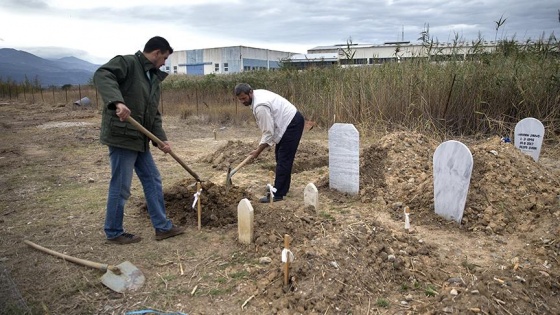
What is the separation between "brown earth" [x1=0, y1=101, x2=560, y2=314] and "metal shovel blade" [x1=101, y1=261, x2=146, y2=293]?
5 cm

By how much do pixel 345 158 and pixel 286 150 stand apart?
79 cm

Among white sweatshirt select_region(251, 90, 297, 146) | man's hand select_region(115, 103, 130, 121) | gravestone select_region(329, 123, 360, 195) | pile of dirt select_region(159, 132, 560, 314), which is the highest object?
man's hand select_region(115, 103, 130, 121)

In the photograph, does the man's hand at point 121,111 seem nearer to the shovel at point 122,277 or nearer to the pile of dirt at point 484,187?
the shovel at point 122,277

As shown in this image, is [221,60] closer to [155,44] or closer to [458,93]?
[458,93]

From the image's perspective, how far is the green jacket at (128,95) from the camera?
122 inches

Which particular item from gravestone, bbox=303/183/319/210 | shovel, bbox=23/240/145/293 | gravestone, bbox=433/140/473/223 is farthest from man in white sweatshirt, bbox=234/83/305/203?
shovel, bbox=23/240/145/293

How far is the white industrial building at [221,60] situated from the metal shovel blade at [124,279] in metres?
40.6

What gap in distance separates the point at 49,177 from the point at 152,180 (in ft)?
12.0

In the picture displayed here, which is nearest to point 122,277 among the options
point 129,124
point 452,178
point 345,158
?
point 129,124

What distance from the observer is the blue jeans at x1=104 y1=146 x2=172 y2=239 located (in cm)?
339

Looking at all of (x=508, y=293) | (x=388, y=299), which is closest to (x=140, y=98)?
(x=388, y=299)

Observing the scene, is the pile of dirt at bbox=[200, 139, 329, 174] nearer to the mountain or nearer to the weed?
the weed

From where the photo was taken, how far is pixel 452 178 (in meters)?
4.11

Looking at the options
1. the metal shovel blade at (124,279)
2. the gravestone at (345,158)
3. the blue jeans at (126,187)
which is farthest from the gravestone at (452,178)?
the metal shovel blade at (124,279)
